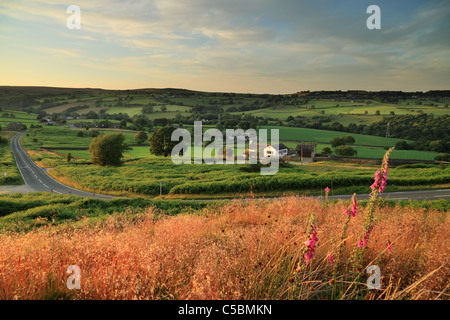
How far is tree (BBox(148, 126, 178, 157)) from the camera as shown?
227 feet

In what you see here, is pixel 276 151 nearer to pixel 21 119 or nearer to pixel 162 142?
pixel 162 142

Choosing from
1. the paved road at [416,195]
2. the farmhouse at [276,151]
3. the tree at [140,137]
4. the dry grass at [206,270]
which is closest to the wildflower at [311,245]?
the dry grass at [206,270]

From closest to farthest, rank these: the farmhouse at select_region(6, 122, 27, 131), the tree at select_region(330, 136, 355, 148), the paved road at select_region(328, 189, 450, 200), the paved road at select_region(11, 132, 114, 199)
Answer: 1. the paved road at select_region(328, 189, 450, 200)
2. the paved road at select_region(11, 132, 114, 199)
3. the tree at select_region(330, 136, 355, 148)
4. the farmhouse at select_region(6, 122, 27, 131)

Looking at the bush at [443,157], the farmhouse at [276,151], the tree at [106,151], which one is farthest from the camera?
the farmhouse at [276,151]

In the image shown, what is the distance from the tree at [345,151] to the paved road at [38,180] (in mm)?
57341

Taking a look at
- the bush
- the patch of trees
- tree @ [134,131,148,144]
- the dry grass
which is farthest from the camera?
tree @ [134,131,148,144]

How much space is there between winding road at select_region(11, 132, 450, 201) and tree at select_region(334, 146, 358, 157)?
41.9 m

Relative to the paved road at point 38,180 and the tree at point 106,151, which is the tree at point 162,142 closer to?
the tree at point 106,151

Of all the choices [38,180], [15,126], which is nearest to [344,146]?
[38,180]

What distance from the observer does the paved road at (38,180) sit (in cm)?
3888

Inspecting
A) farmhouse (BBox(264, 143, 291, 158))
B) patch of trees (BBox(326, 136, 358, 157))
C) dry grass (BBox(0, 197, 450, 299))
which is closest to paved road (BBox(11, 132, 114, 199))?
dry grass (BBox(0, 197, 450, 299))

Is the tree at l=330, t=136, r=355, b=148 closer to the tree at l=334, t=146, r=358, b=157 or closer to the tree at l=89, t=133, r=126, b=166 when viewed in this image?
the tree at l=334, t=146, r=358, b=157

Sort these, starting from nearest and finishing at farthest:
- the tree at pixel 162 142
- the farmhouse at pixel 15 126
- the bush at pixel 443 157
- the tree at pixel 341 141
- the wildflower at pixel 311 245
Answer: the wildflower at pixel 311 245, the bush at pixel 443 157, the tree at pixel 162 142, the tree at pixel 341 141, the farmhouse at pixel 15 126

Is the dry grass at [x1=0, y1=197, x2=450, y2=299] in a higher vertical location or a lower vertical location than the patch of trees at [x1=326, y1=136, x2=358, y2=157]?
higher
